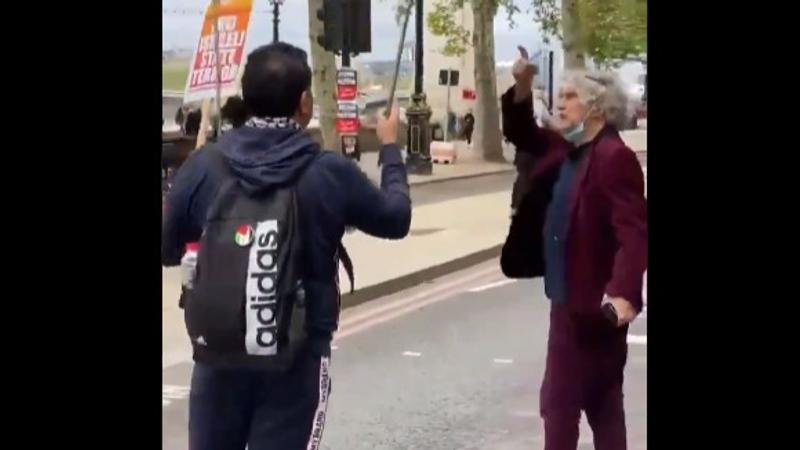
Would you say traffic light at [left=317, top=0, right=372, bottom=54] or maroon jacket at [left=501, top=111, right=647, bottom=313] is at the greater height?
traffic light at [left=317, top=0, right=372, bottom=54]

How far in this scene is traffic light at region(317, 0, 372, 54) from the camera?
3006mm

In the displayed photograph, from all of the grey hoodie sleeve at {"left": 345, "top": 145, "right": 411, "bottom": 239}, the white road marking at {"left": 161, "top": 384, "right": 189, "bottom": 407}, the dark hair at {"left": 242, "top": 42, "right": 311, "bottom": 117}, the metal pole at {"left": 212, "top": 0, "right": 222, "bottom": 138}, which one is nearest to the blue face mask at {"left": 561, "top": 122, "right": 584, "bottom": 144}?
the grey hoodie sleeve at {"left": 345, "top": 145, "right": 411, "bottom": 239}

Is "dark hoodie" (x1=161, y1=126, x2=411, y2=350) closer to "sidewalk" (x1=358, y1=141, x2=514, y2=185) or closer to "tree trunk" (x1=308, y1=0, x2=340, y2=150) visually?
"sidewalk" (x1=358, y1=141, x2=514, y2=185)

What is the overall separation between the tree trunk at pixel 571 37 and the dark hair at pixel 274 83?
0.60 meters

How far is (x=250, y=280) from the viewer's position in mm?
2641

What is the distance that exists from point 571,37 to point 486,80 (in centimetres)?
43

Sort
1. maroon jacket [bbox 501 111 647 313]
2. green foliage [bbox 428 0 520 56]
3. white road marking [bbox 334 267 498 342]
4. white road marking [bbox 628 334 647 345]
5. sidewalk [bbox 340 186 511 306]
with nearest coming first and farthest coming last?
maroon jacket [bbox 501 111 647 313] < white road marking [bbox 628 334 647 345] < green foliage [bbox 428 0 520 56] < sidewalk [bbox 340 186 511 306] < white road marking [bbox 334 267 498 342]

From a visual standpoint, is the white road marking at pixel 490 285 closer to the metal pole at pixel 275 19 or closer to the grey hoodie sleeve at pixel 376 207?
the grey hoodie sleeve at pixel 376 207

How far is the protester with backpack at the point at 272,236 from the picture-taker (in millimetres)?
2645

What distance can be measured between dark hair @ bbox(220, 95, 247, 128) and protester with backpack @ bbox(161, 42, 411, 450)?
121 millimetres
